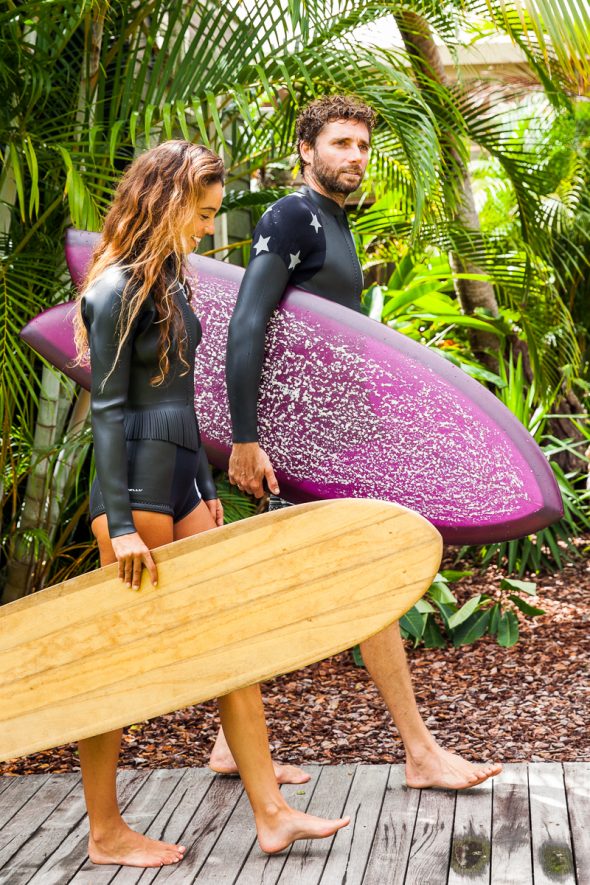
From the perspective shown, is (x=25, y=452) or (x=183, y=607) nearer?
(x=183, y=607)

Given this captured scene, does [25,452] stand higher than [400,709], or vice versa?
[25,452]

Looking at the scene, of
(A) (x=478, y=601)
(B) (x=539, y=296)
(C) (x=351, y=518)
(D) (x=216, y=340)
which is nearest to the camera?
(C) (x=351, y=518)

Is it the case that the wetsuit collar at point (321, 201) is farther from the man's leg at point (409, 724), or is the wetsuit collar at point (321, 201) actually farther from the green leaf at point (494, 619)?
the green leaf at point (494, 619)

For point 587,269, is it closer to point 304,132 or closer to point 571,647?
point 571,647

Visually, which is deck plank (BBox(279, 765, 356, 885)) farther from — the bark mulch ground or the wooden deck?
the bark mulch ground

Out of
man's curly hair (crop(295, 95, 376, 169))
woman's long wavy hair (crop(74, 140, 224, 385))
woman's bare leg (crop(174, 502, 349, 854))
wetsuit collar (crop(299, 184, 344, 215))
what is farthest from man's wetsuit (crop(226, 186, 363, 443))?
woman's bare leg (crop(174, 502, 349, 854))

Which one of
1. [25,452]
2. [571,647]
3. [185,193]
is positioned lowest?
[571,647]

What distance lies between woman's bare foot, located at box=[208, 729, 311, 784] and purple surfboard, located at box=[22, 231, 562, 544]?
694 millimetres

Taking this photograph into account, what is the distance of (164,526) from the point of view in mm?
2158

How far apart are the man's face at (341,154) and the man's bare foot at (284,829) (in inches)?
57.2

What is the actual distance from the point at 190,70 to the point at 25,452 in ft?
5.06

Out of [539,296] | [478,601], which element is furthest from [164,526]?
[539,296]

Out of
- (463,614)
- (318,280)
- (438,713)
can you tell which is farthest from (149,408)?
(463,614)

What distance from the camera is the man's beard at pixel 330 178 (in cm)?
252
